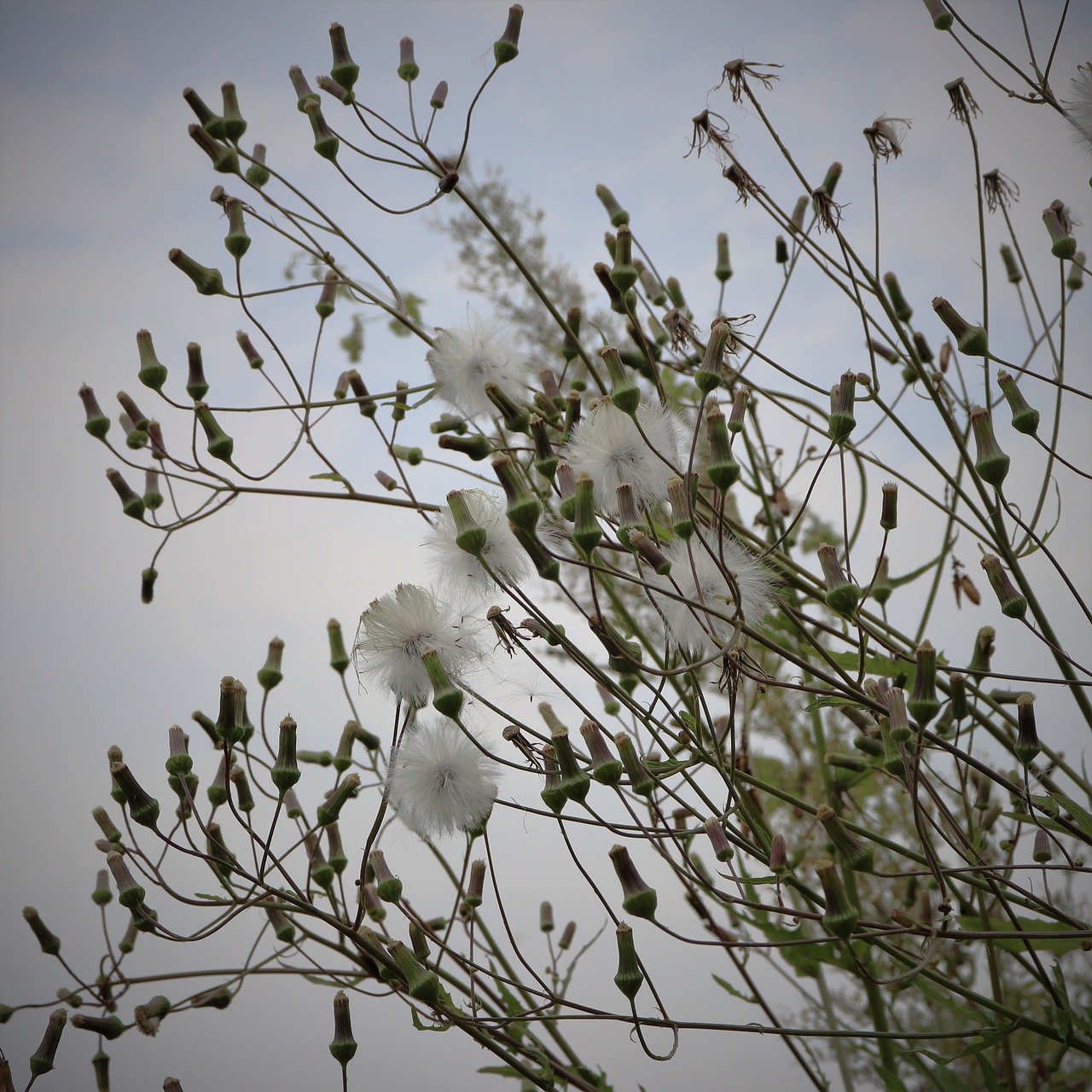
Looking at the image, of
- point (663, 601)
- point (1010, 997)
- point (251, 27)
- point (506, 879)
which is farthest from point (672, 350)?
point (1010, 997)

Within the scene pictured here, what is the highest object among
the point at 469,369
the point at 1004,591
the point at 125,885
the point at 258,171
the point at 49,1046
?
the point at 258,171

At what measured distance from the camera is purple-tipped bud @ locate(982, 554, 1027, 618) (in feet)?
2.29

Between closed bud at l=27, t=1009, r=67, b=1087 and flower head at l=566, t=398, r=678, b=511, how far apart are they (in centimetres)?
63

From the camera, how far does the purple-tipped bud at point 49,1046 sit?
2.58ft

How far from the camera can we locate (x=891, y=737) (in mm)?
633

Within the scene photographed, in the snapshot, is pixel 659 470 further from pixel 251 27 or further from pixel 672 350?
pixel 251 27

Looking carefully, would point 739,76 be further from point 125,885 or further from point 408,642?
point 125,885

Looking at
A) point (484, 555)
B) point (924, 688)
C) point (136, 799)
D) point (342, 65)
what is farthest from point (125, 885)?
point (342, 65)

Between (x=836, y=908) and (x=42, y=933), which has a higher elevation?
(x=42, y=933)

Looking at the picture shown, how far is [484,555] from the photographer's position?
32.1 inches

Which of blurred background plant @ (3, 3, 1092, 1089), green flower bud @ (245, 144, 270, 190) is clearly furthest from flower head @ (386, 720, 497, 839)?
green flower bud @ (245, 144, 270, 190)

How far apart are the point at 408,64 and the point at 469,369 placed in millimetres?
376

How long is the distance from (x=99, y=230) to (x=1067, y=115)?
1.54 meters

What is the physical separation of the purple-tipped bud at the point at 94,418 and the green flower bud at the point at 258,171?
0.31 meters
